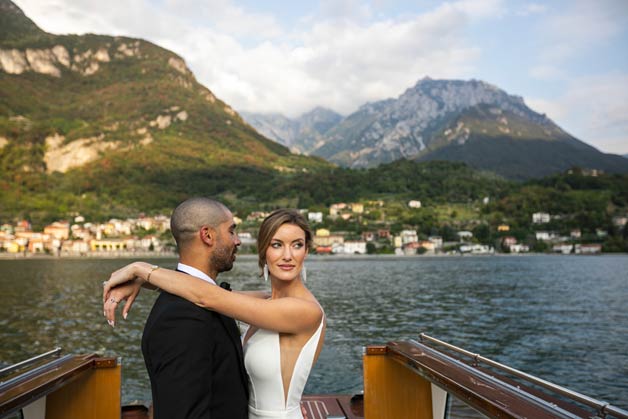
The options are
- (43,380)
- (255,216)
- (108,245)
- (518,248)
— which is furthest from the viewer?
(518,248)

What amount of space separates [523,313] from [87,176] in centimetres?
12852

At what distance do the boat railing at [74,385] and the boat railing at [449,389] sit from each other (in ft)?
6.63

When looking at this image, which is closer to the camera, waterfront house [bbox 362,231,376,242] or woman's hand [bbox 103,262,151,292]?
woman's hand [bbox 103,262,151,292]

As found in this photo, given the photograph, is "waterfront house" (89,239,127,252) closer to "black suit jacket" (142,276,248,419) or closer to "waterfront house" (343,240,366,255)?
"waterfront house" (343,240,366,255)

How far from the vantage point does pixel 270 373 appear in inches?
87.0

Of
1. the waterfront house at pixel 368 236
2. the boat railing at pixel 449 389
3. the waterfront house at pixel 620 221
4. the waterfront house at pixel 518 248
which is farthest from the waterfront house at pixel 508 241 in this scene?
the boat railing at pixel 449 389

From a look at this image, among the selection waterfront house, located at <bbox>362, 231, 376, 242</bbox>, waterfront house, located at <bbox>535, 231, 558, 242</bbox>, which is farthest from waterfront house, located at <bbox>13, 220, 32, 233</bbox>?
waterfront house, located at <bbox>535, 231, 558, 242</bbox>

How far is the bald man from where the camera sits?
1769mm

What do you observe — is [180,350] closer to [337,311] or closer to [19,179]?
[337,311]

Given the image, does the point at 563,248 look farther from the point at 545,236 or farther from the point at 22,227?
the point at 22,227

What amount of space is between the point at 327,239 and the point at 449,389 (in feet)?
388

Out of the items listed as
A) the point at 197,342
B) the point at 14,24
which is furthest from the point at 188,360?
the point at 14,24

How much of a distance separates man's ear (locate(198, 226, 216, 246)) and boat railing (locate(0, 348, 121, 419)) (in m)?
1.90

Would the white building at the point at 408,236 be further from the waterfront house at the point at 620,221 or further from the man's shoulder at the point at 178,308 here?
the man's shoulder at the point at 178,308
